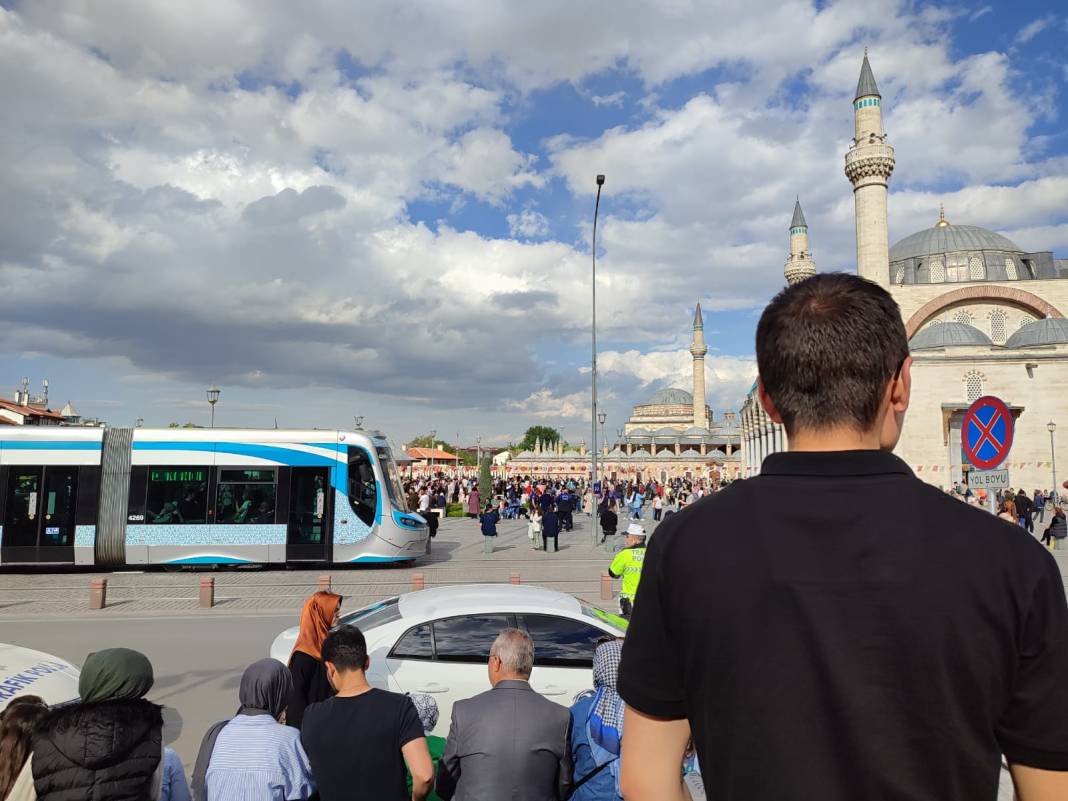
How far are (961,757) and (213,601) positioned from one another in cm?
1408

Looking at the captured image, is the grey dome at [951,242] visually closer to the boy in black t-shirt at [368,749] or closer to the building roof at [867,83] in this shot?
the building roof at [867,83]

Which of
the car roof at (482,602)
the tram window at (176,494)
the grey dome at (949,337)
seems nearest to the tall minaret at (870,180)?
the grey dome at (949,337)

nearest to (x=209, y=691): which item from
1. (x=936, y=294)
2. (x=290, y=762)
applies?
(x=290, y=762)

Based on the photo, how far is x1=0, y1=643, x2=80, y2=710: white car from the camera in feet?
15.2

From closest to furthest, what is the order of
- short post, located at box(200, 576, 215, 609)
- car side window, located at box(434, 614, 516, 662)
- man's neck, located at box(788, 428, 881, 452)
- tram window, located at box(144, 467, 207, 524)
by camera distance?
man's neck, located at box(788, 428, 881, 452), car side window, located at box(434, 614, 516, 662), short post, located at box(200, 576, 215, 609), tram window, located at box(144, 467, 207, 524)

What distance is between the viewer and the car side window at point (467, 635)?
6.30 m

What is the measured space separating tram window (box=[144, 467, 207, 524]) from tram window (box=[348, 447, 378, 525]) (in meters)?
3.20

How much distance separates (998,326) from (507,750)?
221 feet

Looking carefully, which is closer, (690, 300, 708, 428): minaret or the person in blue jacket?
the person in blue jacket

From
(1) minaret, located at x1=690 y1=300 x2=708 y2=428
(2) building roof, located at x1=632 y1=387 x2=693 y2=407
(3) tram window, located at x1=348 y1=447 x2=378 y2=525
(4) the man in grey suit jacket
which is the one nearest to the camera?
(4) the man in grey suit jacket

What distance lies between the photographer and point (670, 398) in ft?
414

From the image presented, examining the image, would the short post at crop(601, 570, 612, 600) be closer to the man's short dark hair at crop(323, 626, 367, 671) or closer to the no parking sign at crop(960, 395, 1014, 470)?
the no parking sign at crop(960, 395, 1014, 470)

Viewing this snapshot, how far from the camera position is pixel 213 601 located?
13477 mm

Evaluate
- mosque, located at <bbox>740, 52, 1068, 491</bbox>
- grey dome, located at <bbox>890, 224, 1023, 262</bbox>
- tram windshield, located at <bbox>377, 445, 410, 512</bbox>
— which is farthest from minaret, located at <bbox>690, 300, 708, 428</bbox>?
tram windshield, located at <bbox>377, 445, 410, 512</bbox>
